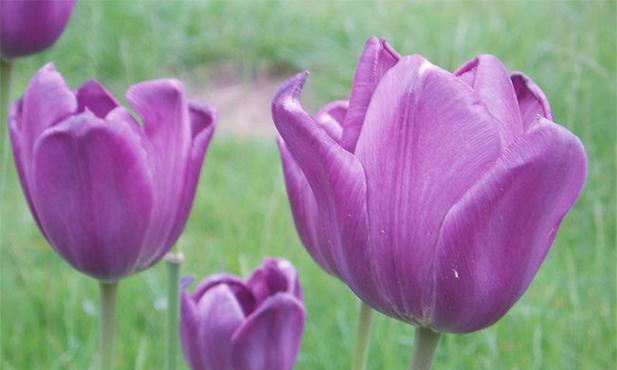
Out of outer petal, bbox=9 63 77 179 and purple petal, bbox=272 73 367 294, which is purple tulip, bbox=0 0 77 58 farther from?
purple petal, bbox=272 73 367 294

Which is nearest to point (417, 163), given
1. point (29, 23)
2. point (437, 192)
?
point (437, 192)

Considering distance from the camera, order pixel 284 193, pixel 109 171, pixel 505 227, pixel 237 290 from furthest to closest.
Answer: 1. pixel 284 193
2. pixel 237 290
3. pixel 109 171
4. pixel 505 227

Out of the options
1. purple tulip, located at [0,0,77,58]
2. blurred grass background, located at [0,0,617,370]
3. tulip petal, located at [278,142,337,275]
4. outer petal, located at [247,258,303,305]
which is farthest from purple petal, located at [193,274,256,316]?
blurred grass background, located at [0,0,617,370]

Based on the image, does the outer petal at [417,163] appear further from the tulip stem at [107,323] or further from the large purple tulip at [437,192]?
the tulip stem at [107,323]

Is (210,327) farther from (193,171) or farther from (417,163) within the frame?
(417,163)

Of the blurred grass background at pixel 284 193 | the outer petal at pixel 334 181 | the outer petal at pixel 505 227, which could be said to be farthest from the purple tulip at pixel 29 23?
the blurred grass background at pixel 284 193
